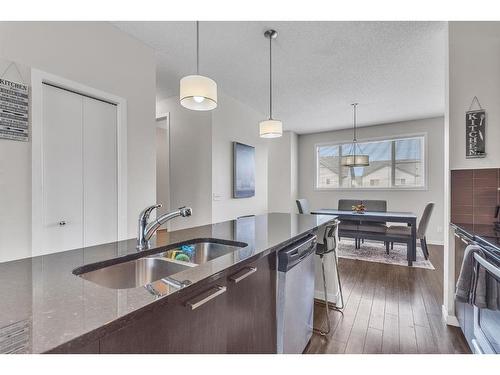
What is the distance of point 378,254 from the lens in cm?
440

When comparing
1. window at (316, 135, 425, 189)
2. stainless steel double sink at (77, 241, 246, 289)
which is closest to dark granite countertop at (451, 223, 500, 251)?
stainless steel double sink at (77, 241, 246, 289)

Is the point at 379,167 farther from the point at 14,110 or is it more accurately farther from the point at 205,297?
the point at 14,110

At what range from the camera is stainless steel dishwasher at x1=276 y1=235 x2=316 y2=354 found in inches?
55.9

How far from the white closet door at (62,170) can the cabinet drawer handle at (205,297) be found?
69.3 inches

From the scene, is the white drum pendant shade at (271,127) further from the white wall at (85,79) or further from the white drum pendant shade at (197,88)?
the white wall at (85,79)

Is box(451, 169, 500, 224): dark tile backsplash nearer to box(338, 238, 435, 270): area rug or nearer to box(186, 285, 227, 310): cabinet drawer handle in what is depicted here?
box(338, 238, 435, 270): area rug

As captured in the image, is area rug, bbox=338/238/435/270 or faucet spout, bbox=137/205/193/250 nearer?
faucet spout, bbox=137/205/193/250

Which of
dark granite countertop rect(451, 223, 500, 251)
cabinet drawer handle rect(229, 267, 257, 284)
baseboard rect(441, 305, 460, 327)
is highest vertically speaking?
dark granite countertop rect(451, 223, 500, 251)

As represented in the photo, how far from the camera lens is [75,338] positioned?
51 cm

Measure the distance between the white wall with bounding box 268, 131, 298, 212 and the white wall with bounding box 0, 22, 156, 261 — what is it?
4.22m

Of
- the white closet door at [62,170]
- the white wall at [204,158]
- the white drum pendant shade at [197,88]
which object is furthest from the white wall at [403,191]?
the white closet door at [62,170]

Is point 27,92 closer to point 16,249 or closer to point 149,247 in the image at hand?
point 16,249

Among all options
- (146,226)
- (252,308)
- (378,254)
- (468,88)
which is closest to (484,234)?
(468,88)

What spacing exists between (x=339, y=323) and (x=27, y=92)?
304cm
